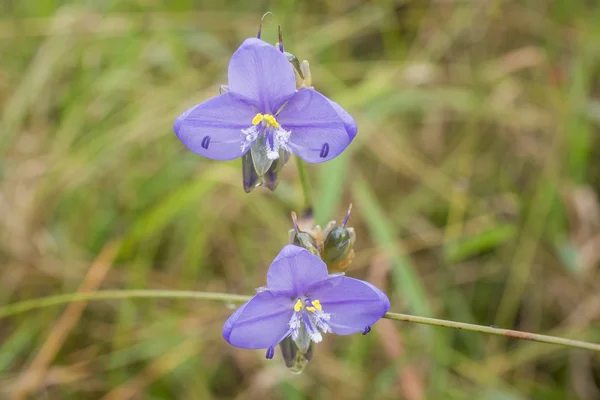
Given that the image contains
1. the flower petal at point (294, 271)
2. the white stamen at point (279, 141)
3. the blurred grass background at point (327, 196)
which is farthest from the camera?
the blurred grass background at point (327, 196)

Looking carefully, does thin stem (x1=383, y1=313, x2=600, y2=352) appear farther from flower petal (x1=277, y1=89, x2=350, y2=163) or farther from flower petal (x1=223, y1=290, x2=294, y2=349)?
flower petal (x1=277, y1=89, x2=350, y2=163)

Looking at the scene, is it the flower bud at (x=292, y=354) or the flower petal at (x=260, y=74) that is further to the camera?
the flower bud at (x=292, y=354)

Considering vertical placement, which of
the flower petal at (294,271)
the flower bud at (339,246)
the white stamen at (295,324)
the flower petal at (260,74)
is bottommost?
the white stamen at (295,324)

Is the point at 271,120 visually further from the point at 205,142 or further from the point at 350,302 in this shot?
the point at 350,302

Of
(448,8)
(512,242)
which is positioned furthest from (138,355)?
(448,8)

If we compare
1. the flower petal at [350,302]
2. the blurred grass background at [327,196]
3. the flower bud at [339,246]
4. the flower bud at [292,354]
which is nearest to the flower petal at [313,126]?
the flower bud at [339,246]

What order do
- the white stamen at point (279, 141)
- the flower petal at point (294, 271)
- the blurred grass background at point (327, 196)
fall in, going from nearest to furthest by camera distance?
the flower petal at point (294, 271), the white stamen at point (279, 141), the blurred grass background at point (327, 196)

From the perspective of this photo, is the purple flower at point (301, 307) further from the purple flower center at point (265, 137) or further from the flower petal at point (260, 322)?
the purple flower center at point (265, 137)
